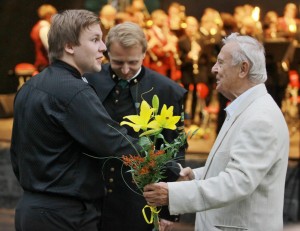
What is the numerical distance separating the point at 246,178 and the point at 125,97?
4.81ft

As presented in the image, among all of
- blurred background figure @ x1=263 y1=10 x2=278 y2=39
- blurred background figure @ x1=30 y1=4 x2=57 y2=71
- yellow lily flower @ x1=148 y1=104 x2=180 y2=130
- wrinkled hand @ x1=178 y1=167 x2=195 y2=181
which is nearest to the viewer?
yellow lily flower @ x1=148 y1=104 x2=180 y2=130

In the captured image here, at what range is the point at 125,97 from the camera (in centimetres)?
552

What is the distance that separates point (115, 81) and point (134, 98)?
0.16 meters

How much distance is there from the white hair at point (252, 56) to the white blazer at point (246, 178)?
0.20 feet

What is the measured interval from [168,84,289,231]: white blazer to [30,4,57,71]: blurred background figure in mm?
7492

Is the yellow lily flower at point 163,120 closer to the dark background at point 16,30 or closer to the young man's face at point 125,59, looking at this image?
the young man's face at point 125,59

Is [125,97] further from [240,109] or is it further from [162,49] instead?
[162,49]

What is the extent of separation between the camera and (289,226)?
A: 32.2 ft

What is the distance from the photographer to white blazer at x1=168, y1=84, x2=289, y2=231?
166 inches

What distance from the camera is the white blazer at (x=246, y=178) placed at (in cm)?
421

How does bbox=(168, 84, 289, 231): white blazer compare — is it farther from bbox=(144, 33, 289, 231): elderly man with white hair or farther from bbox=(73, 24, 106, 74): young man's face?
bbox=(73, 24, 106, 74): young man's face

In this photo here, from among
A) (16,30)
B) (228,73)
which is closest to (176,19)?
(16,30)

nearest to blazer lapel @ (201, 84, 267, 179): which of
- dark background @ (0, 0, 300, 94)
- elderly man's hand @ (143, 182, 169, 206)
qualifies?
elderly man's hand @ (143, 182, 169, 206)

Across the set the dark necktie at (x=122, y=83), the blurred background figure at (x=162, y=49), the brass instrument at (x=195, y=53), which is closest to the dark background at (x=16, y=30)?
the brass instrument at (x=195, y=53)
